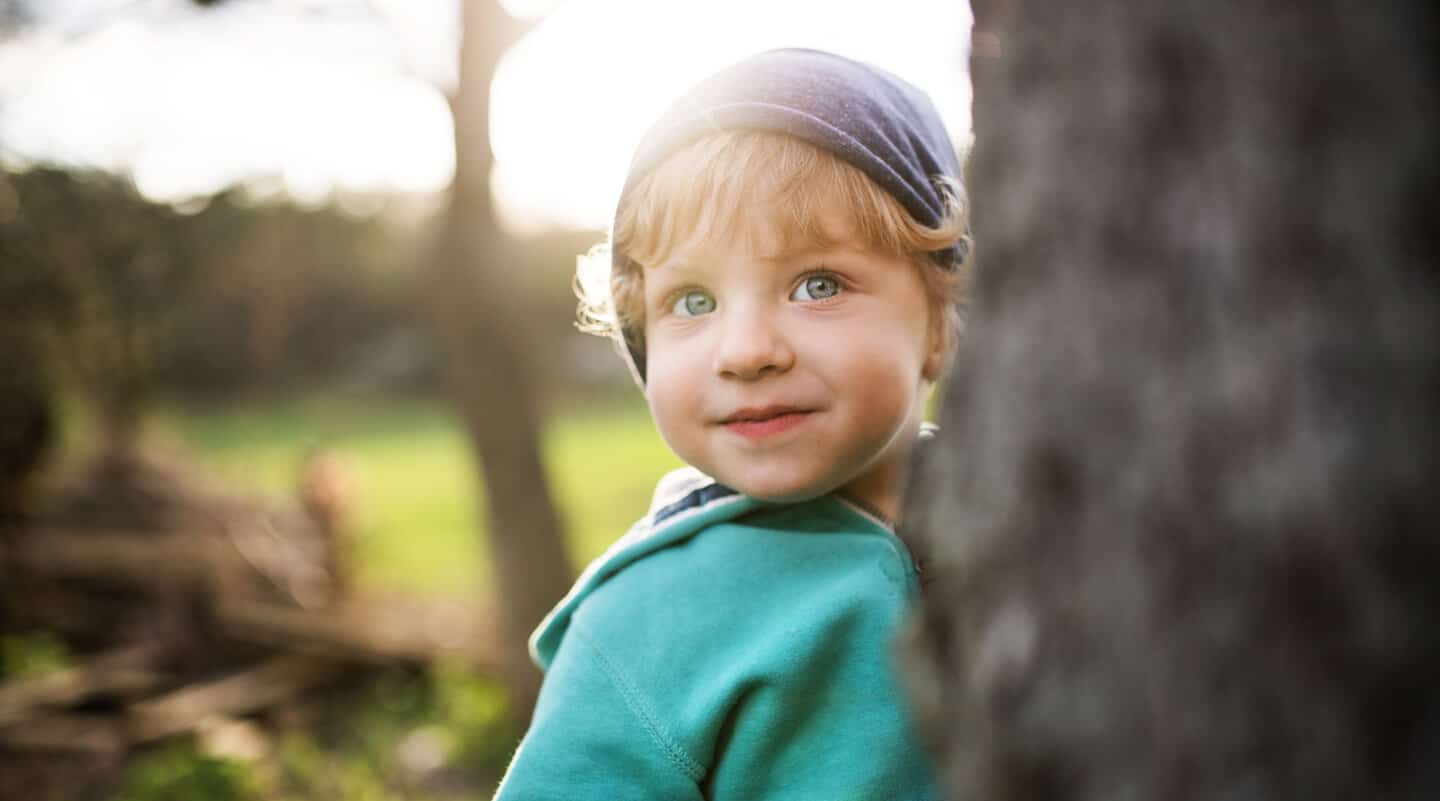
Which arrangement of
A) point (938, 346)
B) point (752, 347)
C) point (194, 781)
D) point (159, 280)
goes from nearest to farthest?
point (752, 347)
point (938, 346)
point (194, 781)
point (159, 280)

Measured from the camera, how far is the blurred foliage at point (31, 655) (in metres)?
6.08

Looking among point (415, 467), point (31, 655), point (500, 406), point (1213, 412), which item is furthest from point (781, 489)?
point (415, 467)

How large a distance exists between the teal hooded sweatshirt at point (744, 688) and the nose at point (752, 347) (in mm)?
316

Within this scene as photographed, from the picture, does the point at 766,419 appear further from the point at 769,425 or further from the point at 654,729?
the point at 654,729

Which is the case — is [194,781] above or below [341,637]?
above

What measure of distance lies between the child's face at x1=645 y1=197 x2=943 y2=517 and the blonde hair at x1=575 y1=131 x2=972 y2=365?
2 centimetres

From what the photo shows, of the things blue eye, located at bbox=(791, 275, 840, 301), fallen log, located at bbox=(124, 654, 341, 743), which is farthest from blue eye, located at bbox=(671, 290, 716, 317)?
fallen log, located at bbox=(124, 654, 341, 743)

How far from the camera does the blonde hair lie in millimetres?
1682

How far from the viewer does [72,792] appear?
4.92 m

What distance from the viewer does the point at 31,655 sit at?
6.32 m

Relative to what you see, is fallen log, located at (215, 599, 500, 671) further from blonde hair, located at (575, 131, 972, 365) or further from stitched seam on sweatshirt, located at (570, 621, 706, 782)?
blonde hair, located at (575, 131, 972, 365)

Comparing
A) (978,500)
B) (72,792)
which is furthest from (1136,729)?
(72,792)

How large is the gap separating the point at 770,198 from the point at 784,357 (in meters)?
0.24

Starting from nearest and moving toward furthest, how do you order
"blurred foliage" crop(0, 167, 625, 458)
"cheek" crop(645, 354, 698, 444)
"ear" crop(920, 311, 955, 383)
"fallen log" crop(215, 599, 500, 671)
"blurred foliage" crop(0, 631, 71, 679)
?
"cheek" crop(645, 354, 698, 444)
"ear" crop(920, 311, 955, 383)
"blurred foliage" crop(0, 631, 71, 679)
"fallen log" crop(215, 599, 500, 671)
"blurred foliage" crop(0, 167, 625, 458)
